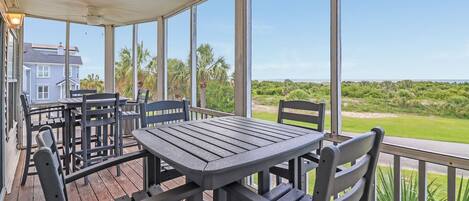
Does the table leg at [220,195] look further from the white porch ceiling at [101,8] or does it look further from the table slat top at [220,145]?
the white porch ceiling at [101,8]

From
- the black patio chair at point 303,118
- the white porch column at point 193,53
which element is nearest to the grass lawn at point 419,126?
the black patio chair at point 303,118

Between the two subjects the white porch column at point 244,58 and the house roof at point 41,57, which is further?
the house roof at point 41,57

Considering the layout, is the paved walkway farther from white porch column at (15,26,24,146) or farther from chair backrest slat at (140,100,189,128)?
white porch column at (15,26,24,146)

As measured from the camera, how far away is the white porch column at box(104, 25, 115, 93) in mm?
5805

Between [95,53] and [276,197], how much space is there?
538cm

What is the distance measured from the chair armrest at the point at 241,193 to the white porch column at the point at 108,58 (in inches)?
207

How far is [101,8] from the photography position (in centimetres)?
451

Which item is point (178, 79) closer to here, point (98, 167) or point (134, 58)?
point (134, 58)

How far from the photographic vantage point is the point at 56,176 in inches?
35.0

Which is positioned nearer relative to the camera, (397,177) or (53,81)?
(397,177)

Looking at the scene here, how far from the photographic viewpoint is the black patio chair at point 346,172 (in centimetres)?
85

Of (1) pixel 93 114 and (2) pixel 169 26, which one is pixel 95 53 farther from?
(1) pixel 93 114

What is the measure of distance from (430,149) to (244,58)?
1972mm

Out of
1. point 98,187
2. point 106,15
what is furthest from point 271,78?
point 106,15
